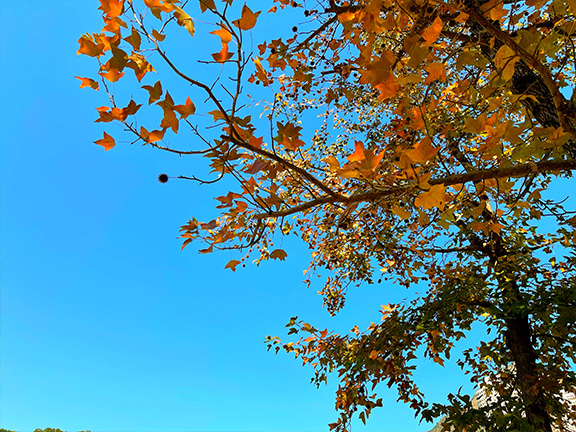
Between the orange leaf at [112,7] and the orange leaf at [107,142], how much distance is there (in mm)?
484

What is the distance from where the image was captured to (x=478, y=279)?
3814 mm

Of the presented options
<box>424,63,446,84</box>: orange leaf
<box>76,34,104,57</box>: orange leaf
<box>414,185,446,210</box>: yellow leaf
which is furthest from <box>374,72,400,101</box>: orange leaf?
<box>76,34,104,57</box>: orange leaf

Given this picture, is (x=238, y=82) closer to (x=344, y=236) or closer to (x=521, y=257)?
(x=521, y=257)

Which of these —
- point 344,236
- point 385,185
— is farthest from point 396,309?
point 385,185

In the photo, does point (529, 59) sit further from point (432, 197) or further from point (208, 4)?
point (208, 4)

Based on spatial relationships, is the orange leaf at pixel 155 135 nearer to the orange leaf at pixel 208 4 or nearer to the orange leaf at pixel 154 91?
the orange leaf at pixel 154 91

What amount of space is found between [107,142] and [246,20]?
80 centimetres

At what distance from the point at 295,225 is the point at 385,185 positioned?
387 centimetres

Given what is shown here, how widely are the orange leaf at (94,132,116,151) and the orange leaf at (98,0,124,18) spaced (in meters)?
0.48

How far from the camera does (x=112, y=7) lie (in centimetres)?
146

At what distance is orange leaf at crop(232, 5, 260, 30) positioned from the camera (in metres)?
1.41

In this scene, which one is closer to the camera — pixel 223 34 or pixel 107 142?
pixel 223 34

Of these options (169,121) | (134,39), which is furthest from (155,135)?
(134,39)

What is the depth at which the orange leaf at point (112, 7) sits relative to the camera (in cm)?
144
